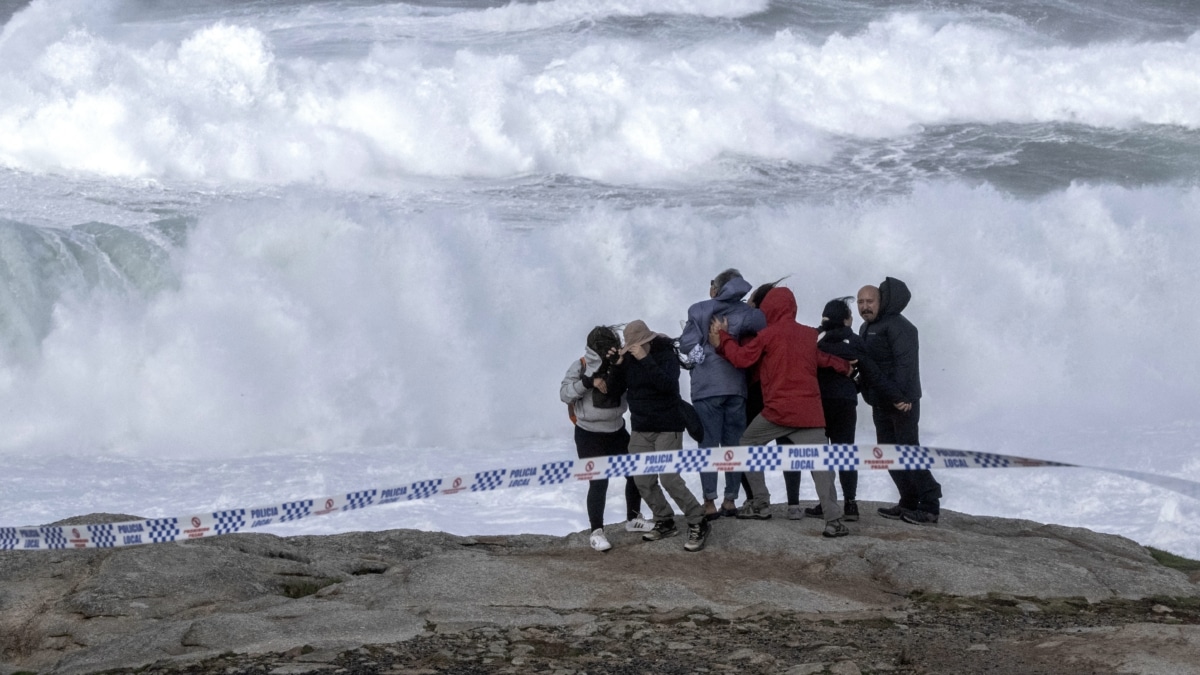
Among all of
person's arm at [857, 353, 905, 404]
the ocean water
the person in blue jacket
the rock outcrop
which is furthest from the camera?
the ocean water

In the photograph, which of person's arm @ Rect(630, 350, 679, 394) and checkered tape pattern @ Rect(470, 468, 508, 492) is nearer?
person's arm @ Rect(630, 350, 679, 394)

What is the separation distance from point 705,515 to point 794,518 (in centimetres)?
88

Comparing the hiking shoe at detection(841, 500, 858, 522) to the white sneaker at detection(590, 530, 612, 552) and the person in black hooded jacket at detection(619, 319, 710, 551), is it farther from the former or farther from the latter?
the white sneaker at detection(590, 530, 612, 552)

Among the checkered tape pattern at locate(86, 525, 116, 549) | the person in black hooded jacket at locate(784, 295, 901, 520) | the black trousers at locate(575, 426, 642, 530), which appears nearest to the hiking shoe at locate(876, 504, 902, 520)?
the person in black hooded jacket at locate(784, 295, 901, 520)

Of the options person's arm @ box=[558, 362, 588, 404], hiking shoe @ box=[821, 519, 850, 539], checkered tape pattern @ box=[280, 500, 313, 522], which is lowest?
hiking shoe @ box=[821, 519, 850, 539]

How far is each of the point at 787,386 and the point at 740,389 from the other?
0.96ft

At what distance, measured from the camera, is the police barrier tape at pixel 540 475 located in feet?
24.2

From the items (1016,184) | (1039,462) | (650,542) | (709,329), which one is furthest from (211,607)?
(1016,184)

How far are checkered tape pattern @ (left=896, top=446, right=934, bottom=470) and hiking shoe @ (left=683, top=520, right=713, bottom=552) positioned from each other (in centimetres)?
110

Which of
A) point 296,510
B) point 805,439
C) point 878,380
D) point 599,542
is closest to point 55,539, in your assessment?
point 296,510

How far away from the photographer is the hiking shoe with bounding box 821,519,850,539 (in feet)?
25.5

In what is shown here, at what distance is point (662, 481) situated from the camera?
748cm

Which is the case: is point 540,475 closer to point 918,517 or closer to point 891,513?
point 891,513

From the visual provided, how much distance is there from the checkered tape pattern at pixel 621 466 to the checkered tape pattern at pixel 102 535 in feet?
9.70
